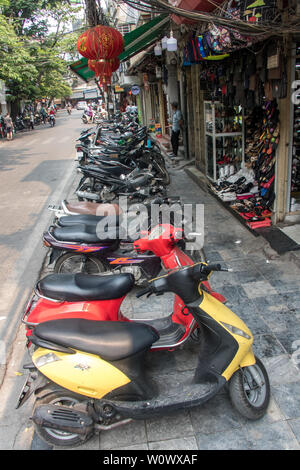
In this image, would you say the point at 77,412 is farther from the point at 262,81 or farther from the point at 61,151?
→ the point at 61,151

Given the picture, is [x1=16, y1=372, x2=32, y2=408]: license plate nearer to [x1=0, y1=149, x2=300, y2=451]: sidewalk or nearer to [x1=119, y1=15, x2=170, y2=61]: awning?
[x1=0, y1=149, x2=300, y2=451]: sidewalk

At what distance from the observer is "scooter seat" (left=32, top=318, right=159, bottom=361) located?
8.10 ft

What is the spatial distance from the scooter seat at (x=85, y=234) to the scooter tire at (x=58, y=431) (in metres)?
2.11

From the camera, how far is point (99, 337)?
8.25ft

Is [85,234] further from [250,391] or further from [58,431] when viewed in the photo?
[250,391]

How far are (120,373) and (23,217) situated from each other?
611 centimetres

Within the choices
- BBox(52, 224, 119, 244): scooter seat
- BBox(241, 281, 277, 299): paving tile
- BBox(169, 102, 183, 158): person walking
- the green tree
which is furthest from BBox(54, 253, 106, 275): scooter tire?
the green tree

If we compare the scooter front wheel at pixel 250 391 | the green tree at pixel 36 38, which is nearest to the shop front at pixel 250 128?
the scooter front wheel at pixel 250 391

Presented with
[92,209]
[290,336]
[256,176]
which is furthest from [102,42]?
[290,336]

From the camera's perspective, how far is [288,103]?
5.05 metres

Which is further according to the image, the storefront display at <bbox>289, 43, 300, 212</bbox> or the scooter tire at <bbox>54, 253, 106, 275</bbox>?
the storefront display at <bbox>289, 43, 300, 212</bbox>

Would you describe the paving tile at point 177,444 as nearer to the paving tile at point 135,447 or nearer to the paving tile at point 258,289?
the paving tile at point 135,447

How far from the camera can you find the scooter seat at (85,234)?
4.40 metres

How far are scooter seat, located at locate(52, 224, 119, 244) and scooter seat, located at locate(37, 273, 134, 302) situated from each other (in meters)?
1.42
